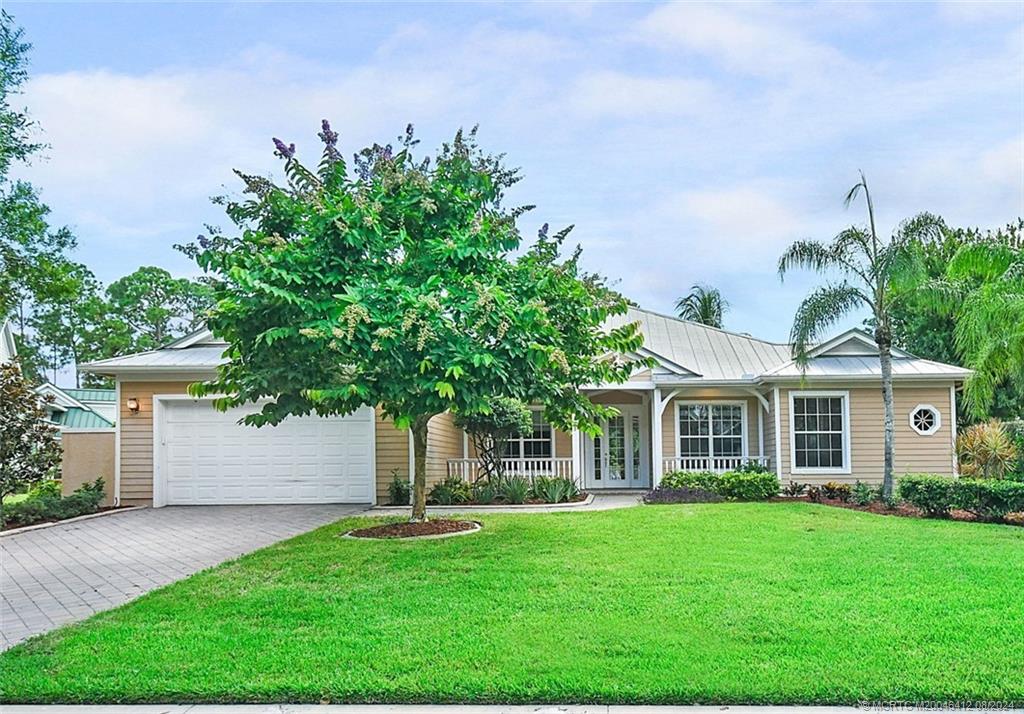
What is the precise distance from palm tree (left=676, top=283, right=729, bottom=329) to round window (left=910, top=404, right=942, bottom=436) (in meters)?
14.4

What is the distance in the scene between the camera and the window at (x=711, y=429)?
17.9 metres

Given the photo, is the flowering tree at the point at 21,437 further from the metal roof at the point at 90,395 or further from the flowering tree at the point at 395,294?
the metal roof at the point at 90,395

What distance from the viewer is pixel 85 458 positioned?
15.6 m

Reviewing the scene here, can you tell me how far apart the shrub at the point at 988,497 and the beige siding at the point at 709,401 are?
5694 millimetres

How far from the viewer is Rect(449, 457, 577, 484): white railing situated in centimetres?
1672

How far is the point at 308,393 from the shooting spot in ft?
29.5

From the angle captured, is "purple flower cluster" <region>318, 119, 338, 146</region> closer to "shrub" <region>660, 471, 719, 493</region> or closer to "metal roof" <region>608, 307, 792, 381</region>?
"shrub" <region>660, 471, 719, 493</region>

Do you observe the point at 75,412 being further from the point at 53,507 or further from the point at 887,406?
the point at 887,406

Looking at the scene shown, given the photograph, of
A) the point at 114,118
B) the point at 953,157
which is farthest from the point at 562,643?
the point at 953,157

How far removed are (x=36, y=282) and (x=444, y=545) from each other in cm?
511

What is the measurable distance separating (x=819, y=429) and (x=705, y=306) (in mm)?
14512

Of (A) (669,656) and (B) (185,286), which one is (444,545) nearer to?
(A) (669,656)

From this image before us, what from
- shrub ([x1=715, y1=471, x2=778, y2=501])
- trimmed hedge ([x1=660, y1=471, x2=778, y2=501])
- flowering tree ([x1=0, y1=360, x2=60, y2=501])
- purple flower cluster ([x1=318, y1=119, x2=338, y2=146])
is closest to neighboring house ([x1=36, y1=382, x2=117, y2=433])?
flowering tree ([x1=0, y1=360, x2=60, y2=501])

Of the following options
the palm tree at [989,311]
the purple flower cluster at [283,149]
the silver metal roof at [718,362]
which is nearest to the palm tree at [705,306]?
the silver metal roof at [718,362]
